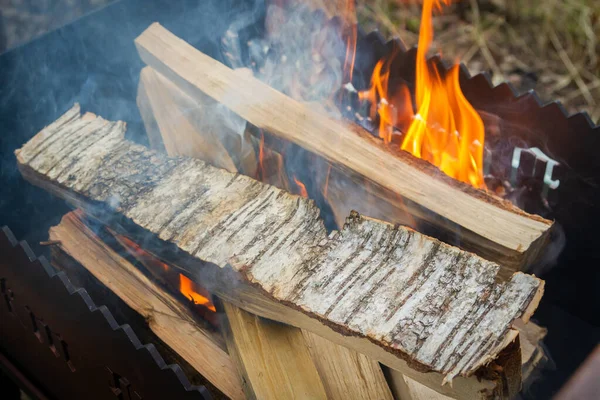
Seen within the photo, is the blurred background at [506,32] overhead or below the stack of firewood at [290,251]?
overhead

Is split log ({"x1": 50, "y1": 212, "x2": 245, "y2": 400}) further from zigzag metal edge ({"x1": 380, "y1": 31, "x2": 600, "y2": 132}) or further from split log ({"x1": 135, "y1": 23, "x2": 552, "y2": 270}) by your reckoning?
zigzag metal edge ({"x1": 380, "y1": 31, "x2": 600, "y2": 132})

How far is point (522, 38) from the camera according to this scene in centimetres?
377

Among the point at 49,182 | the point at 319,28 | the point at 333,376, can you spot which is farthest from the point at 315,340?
the point at 319,28

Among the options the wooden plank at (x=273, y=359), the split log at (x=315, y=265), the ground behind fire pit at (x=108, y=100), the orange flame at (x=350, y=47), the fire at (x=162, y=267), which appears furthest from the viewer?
the orange flame at (x=350, y=47)

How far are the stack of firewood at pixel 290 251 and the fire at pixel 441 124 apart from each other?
1.29ft

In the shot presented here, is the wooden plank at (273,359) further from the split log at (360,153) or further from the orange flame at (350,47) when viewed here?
the orange flame at (350,47)

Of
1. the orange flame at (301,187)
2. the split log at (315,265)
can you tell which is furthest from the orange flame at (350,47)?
the split log at (315,265)

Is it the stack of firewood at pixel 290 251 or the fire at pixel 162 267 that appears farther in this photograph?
the fire at pixel 162 267

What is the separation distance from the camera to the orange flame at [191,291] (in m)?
1.78

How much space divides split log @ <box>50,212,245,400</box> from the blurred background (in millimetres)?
1941

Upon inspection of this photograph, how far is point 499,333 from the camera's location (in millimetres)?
1152

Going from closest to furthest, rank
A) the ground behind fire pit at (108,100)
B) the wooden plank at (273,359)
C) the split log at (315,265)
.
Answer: the split log at (315,265)
the wooden plank at (273,359)
the ground behind fire pit at (108,100)

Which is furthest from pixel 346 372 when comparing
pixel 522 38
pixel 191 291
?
pixel 522 38

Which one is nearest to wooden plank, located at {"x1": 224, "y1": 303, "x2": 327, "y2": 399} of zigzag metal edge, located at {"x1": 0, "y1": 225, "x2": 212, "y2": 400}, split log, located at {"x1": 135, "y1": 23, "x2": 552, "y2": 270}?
zigzag metal edge, located at {"x1": 0, "y1": 225, "x2": 212, "y2": 400}
